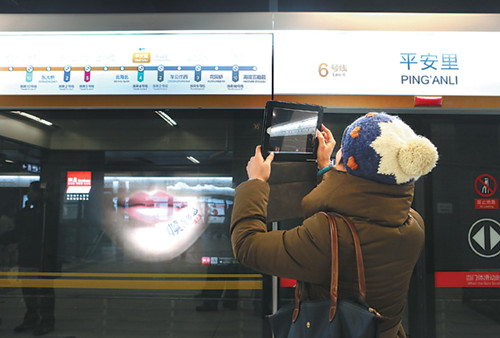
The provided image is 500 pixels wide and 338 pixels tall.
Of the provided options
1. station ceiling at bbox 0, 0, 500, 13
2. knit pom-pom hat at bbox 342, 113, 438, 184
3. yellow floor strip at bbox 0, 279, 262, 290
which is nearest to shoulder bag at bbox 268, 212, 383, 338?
knit pom-pom hat at bbox 342, 113, 438, 184

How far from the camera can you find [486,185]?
2.57m

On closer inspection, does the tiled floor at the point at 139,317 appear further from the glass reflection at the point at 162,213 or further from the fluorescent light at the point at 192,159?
the fluorescent light at the point at 192,159

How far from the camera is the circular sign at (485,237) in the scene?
253 centimetres

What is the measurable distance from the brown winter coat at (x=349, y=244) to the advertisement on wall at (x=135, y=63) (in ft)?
4.60

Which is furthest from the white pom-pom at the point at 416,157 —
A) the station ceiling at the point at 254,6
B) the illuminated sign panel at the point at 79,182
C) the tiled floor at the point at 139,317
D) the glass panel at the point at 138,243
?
the station ceiling at the point at 254,6

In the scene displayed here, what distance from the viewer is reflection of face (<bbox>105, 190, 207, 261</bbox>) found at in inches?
101

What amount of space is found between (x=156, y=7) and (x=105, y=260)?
269 centimetres

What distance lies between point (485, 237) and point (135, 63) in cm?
268

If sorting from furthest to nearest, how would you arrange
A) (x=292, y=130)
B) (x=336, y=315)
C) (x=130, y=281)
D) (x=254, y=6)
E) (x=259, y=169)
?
(x=254, y=6), (x=130, y=281), (x=292, y=130), (x=259, y=169), (x=336, y=315)

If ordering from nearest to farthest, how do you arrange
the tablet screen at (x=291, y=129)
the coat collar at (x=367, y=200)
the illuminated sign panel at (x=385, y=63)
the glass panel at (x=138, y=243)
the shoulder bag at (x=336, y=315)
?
the shoulder bag at (x=336, y=315), the coat collar at (x=367, y=200), the tablet screen at (x=291, y=129), the illuminated sign panel at (x=385, y=63), the glass panel at (x=138, y=243)

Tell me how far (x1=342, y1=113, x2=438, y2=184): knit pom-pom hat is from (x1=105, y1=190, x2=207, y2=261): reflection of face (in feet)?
5.08

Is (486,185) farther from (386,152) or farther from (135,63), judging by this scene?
(135,63)

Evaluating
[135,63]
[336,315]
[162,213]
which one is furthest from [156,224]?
[336,315]

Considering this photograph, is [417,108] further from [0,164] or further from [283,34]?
[0,164]
